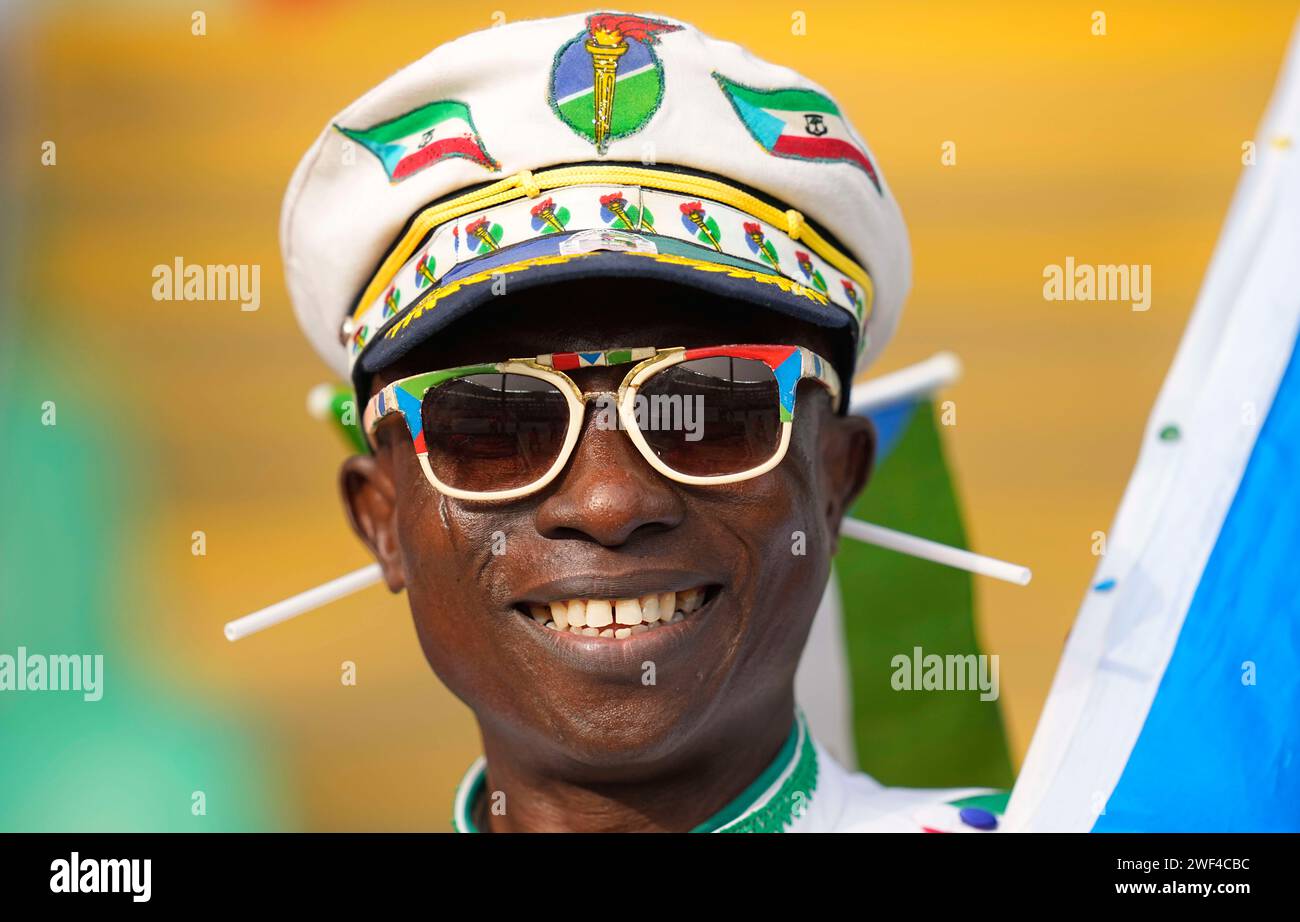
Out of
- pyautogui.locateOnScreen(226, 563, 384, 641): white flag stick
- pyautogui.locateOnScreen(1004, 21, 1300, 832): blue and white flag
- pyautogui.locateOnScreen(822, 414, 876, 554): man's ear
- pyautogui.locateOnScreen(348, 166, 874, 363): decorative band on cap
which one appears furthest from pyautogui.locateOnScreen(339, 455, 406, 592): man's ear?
pyautogui.locateOnScreen(1004, 21, 1300, 832): blue and white flag

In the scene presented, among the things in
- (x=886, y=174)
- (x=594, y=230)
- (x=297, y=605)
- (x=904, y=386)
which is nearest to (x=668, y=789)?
(x=297, y=605)

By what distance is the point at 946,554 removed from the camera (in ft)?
7.97

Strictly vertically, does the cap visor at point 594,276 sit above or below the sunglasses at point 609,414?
above

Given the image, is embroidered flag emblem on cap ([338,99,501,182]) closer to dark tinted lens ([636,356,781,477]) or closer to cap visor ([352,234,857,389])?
cap visor ([352,234,857,389])

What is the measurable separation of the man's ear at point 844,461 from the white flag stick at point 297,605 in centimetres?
70

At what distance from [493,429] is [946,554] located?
0.79 meters

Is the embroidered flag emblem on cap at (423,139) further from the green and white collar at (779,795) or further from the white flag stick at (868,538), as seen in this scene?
the green and white collar at (779,795)

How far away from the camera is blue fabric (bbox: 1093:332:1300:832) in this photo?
2.19m

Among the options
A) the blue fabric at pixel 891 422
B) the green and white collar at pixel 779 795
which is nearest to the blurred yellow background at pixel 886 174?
the blue fabric at pixel 891 422

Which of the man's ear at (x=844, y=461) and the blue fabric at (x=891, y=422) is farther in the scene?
the blue fabric at (x=891, y=422)

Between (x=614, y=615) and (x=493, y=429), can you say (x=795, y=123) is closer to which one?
(x=493, y=429)

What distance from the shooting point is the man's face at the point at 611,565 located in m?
1.96

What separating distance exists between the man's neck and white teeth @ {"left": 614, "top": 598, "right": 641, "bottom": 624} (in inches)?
9.5

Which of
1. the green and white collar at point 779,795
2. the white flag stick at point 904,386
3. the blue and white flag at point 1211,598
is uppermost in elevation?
the white flag stick at point 904,386
